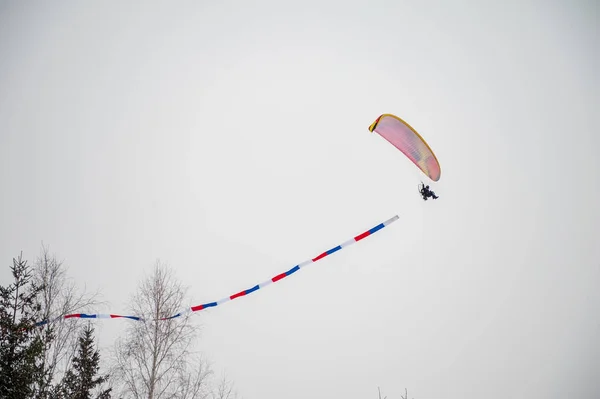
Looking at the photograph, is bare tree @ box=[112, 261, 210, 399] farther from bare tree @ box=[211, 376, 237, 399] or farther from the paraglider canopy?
the paraglider canopy

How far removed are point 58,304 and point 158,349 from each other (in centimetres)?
441

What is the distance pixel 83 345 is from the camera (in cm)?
1002

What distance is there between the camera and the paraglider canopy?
53.8ft

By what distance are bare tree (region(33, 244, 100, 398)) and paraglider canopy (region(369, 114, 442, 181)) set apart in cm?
1449

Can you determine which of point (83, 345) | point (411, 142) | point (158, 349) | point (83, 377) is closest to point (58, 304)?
point (83, 345)

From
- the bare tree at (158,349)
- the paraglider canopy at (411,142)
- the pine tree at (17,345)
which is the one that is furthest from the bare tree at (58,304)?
the paraglider canopy at (411,142)

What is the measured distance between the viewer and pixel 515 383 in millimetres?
144250

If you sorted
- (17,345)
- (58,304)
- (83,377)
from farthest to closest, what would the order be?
(58,304), (83,377), (17,345)

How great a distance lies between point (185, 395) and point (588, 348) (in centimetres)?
26228

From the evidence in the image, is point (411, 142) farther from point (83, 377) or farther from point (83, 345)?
point (83, 377)

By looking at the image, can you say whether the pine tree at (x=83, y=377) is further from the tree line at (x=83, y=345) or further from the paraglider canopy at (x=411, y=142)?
the paraglider canopy at (x=411, y=142)

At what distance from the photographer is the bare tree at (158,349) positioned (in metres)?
9.72

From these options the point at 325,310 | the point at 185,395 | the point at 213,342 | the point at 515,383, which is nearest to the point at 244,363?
the point at 213,342

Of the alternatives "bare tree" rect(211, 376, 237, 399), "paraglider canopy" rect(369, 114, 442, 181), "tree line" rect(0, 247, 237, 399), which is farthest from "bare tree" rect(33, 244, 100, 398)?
"paraglider canopy" rect(369, 114, 442, 181)
